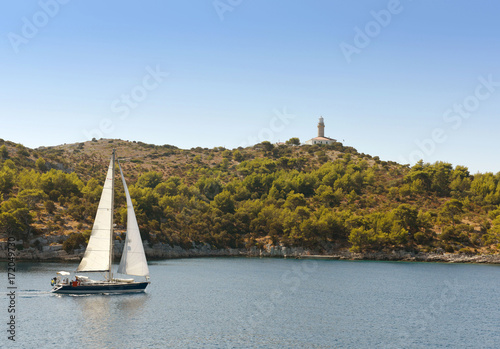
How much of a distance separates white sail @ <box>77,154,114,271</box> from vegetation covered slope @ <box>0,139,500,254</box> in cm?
3555

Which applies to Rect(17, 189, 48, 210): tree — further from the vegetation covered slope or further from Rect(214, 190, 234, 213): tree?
Rect(214, 190, 234, 213): tree

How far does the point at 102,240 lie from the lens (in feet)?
167

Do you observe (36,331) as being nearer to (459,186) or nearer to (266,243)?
(266,243)

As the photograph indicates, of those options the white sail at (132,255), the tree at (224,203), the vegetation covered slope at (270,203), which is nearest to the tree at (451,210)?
the vegetation covered slope at (270,203)

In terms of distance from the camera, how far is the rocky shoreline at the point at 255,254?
88.3 meters

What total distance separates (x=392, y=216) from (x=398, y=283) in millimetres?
50197

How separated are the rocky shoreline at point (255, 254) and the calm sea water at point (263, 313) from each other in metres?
16.6

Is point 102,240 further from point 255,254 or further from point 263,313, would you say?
point 255,254

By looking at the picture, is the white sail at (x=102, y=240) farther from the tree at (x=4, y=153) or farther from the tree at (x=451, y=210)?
the tree at (x=4, y=153)

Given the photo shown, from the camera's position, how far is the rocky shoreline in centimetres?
8831

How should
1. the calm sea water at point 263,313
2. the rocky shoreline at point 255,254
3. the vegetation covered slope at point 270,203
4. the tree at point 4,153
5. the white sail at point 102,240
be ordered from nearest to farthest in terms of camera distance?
the calm sea water at point 263,313, the white sail at point 102,240, the rocky shoreline at point 255,254, the vegetation covered slope at point 270,203, the tree at point 4,153

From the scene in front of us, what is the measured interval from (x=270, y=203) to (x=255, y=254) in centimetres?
2647

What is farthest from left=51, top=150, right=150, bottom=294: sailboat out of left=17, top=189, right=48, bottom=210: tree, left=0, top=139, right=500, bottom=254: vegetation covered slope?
left=17, top=189, right=48, bottom=210: tree

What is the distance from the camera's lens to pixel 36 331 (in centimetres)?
3584
